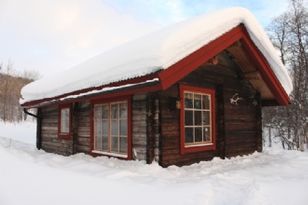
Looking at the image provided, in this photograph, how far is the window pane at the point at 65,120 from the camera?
32.6ft

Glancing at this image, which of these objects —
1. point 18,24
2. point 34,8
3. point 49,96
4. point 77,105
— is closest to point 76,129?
point 77,105

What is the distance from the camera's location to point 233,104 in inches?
352

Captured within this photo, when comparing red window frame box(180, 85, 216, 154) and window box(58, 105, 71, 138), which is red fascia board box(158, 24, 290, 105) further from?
window box(58, 105, 71, 138)

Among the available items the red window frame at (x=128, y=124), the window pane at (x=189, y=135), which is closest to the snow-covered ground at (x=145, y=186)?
the red window frame at (x=128, y=124)

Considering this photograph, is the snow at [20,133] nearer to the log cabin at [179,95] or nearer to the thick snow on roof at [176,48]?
the log cabin at [179,95]

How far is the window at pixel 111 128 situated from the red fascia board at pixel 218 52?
79.6 inches

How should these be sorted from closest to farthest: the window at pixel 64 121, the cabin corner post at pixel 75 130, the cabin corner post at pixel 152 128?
the cabin corner post at pixel 152 128 → the cabin corner post at pixel 75 130 → the window at pixel 64 121

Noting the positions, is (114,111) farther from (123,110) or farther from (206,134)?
(206,134)

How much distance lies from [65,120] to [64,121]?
0.07m

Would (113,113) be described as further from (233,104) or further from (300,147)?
(300,147)

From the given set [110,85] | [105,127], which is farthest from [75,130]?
[110,85]

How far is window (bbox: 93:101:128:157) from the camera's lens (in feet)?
24.7

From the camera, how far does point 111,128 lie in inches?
312

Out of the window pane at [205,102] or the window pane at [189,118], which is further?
Answer: the window pane at [205,102]
